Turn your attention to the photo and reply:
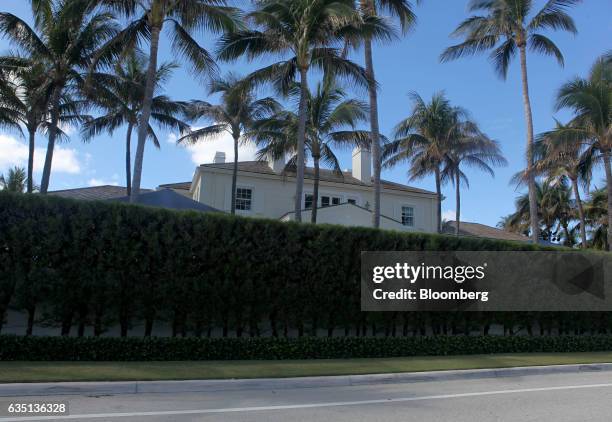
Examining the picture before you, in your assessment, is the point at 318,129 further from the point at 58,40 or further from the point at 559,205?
the point at 559,205

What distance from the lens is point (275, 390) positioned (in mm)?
9109

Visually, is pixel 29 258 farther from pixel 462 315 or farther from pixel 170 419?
pixel 462 315

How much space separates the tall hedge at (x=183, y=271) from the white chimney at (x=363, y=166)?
65.4 ft

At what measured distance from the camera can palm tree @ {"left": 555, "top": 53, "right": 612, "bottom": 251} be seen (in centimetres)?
2278

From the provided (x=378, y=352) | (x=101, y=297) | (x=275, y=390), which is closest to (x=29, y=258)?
(x=101, y=297)

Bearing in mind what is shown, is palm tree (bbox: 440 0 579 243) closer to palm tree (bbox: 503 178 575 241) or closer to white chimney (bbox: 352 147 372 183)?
white chimney (bbox: 352 147 372 183)

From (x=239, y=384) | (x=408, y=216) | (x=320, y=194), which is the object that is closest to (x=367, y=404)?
(x=239, y=384)

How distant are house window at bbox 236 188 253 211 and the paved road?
889 inches

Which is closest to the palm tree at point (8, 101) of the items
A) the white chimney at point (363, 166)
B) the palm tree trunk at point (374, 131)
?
the palm tree trunk at point (374, 131)

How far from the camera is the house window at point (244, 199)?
31547 mm

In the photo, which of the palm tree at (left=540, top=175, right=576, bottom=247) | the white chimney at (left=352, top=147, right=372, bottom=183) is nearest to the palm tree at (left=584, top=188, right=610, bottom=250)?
the palm tree at (left=540, top=175, right=576, bottom=247)

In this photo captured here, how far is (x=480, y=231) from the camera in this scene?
1667 inches

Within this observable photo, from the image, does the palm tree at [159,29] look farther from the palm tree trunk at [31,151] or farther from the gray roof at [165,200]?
the palm tree trunk at [31,151]

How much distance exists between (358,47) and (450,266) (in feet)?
27.5
